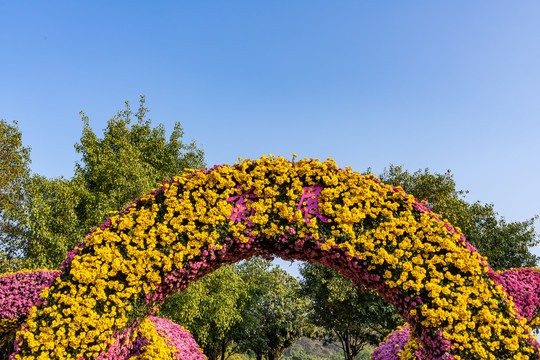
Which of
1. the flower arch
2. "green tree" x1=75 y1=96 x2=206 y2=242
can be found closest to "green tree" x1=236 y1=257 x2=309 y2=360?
"green tree" x1=75 y1=96 x2=206 y2=242

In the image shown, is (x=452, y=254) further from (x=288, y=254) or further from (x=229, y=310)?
(x=229, y=310)

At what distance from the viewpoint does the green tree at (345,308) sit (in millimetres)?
22141

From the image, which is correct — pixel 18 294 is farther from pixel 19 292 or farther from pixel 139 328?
pixel 139 328

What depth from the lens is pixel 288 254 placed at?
18.7ft

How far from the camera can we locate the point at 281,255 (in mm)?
5727

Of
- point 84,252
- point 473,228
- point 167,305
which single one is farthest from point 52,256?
point 473,228

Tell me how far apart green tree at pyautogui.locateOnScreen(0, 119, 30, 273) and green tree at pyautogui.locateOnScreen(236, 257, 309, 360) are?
15.1 meters

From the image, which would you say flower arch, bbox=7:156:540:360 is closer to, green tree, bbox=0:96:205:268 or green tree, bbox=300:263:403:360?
green tree, bbox=0:96:205:268

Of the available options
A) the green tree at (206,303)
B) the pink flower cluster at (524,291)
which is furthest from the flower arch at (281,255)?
the green tree at (206,303)

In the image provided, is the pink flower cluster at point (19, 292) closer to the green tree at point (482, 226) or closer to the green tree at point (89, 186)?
the green tree at point (89, 186)

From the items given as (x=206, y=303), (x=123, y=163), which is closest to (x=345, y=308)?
(x=206, y=303)

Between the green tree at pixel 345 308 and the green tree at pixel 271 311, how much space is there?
9.81 ft

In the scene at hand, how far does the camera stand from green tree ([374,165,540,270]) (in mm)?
21812

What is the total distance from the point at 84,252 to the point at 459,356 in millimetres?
5594
